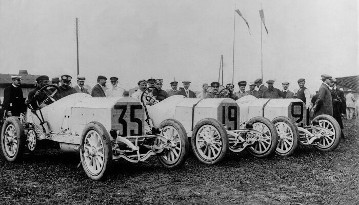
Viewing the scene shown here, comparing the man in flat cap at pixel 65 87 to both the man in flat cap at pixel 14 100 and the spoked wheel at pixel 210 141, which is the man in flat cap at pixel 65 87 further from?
the spoked wheel at pixel 210 141

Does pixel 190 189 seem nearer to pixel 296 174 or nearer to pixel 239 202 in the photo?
pixel 239 202

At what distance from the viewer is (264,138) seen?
7.48 m

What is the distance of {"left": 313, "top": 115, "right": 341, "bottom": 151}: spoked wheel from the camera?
819 cm

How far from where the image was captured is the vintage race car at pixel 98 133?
220 inches

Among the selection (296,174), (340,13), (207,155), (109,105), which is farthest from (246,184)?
(340,13)

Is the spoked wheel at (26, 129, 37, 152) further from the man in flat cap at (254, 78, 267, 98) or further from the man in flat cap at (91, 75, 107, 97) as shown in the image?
the man in flat cap at (254, 78, 267, 98)

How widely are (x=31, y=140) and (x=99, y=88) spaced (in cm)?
231

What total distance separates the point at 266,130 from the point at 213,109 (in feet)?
3.64

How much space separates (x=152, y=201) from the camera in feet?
14.6

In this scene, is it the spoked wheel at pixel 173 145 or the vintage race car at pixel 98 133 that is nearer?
the vintage race car at pixel 98 133

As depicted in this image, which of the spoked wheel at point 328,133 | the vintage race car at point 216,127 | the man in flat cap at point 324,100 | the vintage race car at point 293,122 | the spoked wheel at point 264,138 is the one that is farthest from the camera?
the man in flat cap at point 324,100

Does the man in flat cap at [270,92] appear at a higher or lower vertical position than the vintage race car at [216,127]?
higher

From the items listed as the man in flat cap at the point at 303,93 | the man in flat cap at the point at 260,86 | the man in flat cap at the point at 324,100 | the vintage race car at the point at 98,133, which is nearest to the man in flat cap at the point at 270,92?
the man in flat cap at the point at 260,86

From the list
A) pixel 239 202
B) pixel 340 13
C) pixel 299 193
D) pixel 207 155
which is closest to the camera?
pixel 239 202
